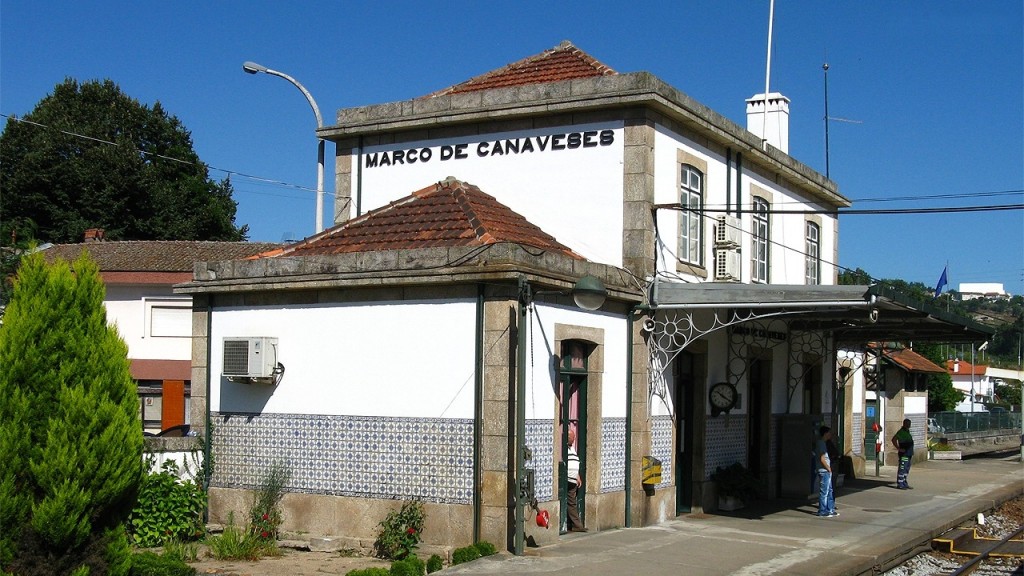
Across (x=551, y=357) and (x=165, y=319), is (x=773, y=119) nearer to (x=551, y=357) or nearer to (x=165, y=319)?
(x=551, y=357)

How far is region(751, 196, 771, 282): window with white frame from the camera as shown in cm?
2061

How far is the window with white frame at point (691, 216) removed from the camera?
692 inches

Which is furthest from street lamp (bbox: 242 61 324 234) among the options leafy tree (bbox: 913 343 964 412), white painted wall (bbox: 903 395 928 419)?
leafy tree (bbox: 913 343 964 412)

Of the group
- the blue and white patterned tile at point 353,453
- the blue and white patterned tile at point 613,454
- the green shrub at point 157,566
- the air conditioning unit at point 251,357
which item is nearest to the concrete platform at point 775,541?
the blue and white patterned tile at point 613,454

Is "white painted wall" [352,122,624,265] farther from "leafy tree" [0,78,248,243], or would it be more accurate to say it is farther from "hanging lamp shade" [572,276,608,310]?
"leafy tree" [0,78,248,243]

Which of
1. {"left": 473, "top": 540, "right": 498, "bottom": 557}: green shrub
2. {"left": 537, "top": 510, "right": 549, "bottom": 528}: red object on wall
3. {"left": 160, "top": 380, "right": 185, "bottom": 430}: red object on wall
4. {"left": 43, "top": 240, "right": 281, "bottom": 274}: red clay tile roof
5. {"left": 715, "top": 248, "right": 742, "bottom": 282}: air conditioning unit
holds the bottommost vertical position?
{"left": 473, "top": 540, "right": 498, "bottom": 557}: green shrub

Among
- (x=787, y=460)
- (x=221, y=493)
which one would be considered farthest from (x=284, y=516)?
(x=787, y=460)

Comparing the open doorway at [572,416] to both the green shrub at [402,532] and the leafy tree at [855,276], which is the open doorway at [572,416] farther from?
the leafy tree at [855,276]

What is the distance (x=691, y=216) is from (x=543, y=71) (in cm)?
345

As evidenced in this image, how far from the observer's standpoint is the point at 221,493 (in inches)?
610

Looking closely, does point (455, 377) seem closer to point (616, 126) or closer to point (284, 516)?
point (284, 516)

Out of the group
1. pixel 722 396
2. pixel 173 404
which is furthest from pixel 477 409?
pixel 173 404

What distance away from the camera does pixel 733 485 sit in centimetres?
1861

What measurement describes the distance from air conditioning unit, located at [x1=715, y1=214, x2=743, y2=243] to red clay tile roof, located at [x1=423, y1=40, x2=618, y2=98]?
3.01 meters
